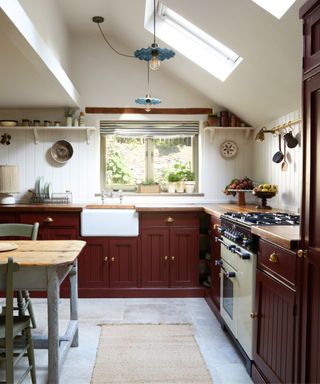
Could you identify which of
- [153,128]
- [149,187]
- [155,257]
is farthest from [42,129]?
[155,257]

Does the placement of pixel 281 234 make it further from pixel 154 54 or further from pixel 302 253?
pixel 154 54

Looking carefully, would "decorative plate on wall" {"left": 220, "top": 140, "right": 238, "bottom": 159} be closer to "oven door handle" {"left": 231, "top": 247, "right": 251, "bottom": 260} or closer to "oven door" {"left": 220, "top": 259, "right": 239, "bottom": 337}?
"oven door" {"left": 220, "top": 259, "right": 239, "bottom": 337}

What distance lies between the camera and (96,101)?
4.43m

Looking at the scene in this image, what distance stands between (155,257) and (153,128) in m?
1.61

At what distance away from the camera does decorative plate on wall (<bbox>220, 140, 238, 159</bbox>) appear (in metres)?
4.48

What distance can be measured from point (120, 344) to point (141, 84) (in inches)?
A: 117

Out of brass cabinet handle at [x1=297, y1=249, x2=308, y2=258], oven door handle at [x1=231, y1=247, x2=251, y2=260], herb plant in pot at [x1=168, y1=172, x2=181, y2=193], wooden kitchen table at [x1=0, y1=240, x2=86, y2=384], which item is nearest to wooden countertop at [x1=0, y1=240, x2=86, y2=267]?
wooden kitchen table at [x1=0, y1=240, x2=86, y2=384]

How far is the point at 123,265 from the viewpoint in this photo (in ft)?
12.7

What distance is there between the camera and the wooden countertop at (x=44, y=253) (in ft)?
6.54

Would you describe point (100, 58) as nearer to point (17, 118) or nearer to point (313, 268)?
point (17, 118)

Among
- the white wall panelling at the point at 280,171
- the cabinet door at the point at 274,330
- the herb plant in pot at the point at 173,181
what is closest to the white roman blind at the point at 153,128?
the herb plant in pot at the point at 173,181

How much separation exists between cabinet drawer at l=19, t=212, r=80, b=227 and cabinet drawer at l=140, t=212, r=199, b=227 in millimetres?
706

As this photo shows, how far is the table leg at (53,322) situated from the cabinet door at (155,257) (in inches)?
72.9

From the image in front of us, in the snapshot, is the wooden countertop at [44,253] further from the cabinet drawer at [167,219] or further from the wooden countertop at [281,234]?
the cabinet drawer at [167,219]
